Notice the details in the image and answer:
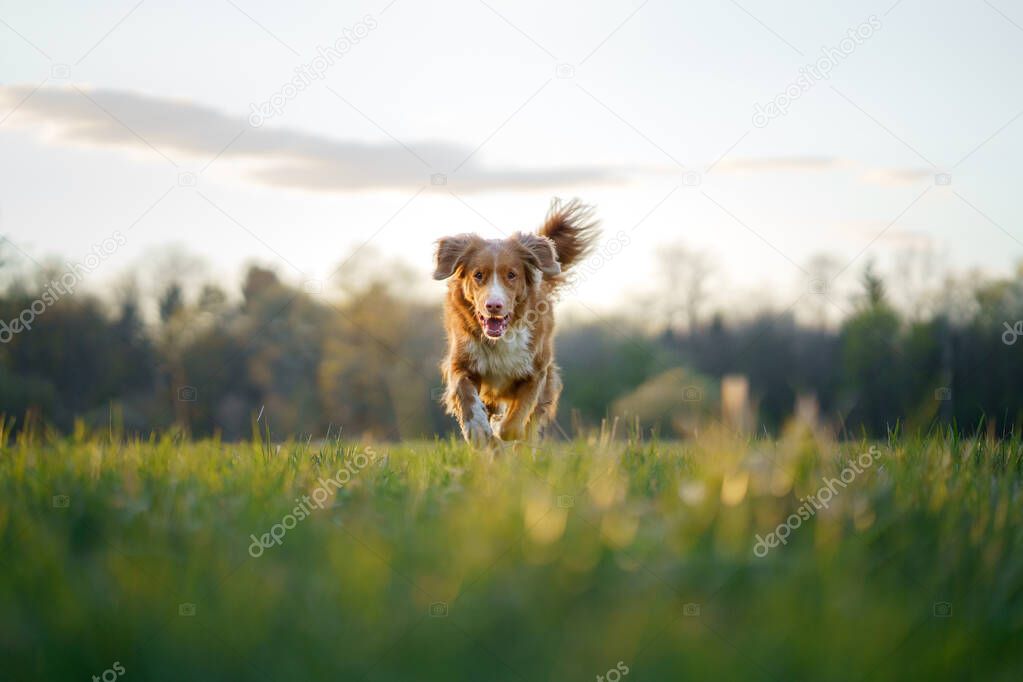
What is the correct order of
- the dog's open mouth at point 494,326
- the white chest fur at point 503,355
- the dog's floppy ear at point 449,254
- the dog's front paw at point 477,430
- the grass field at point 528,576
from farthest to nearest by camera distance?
the dog's floppy ear at point 449,254, the white chest fur at point 503,355, the dog's open mouth at point 494,326, the dog's front paw at point 477,430, the grass field at point 528,576

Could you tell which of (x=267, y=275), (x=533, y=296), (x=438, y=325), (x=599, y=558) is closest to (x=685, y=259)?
(x=438, y=325)

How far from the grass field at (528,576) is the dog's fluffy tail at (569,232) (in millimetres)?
6115

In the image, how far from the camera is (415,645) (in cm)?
299

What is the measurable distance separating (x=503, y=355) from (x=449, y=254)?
119 centimetres

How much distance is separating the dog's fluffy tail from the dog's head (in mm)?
1317

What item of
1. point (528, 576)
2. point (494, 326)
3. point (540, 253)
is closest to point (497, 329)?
point (494, 326)

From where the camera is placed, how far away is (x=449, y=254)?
362 inches

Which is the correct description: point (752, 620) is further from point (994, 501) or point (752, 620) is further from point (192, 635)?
point (994, 501)

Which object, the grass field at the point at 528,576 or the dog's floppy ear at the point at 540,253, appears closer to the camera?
the grass field at the point at 528,576

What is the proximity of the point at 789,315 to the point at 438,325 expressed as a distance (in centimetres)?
1549

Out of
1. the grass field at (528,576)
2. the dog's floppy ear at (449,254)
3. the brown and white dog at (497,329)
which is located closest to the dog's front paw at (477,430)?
the brown and white dog at (497,329)

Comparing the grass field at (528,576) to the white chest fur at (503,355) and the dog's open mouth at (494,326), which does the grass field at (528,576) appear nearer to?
the dog's open mouth at (494,326)

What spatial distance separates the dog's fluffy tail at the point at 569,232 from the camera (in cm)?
1080

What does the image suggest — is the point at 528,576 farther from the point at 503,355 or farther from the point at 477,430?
the point at 503,355
